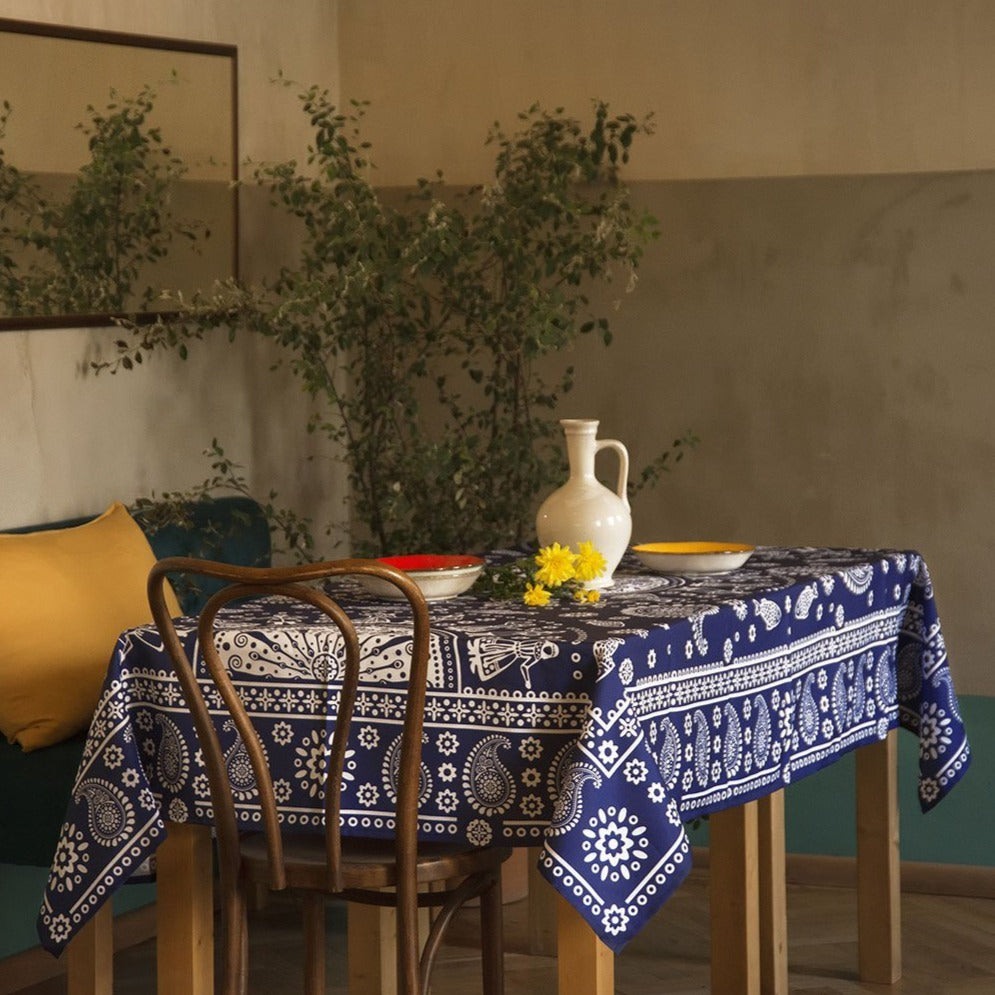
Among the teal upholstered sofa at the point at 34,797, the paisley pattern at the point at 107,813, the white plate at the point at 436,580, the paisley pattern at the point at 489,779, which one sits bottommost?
the teal upholstered sofa at the point at 34,797

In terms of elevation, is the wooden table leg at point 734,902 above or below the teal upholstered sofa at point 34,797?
below

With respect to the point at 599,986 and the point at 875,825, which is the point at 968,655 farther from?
the point at 599,986

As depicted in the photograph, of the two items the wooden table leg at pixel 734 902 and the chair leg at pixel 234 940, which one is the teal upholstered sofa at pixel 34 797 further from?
the wooden table leg at pixel 734 902

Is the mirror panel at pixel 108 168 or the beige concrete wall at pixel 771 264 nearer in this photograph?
the mirror panel at pixel 108 168

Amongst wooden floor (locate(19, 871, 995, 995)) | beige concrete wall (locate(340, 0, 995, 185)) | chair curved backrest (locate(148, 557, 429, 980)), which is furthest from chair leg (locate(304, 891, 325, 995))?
beige concrete wall (locate(340, 0, 995, 185))

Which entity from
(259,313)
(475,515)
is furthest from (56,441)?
(475,515)

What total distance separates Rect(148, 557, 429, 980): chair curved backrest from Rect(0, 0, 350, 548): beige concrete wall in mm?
1527

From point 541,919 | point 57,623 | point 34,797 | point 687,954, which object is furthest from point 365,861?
point 687,954

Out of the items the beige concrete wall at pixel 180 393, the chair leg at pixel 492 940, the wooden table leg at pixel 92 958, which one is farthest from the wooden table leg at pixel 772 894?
the beige concrete wall at pixel 180 393

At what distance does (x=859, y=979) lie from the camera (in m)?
3.97

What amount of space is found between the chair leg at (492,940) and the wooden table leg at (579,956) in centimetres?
30

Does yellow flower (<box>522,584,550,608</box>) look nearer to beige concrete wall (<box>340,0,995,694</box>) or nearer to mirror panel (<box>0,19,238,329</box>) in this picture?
mirror panel (<box>0,19,238,329</box>)

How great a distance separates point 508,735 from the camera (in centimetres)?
277

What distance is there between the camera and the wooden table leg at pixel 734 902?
3527 mm
